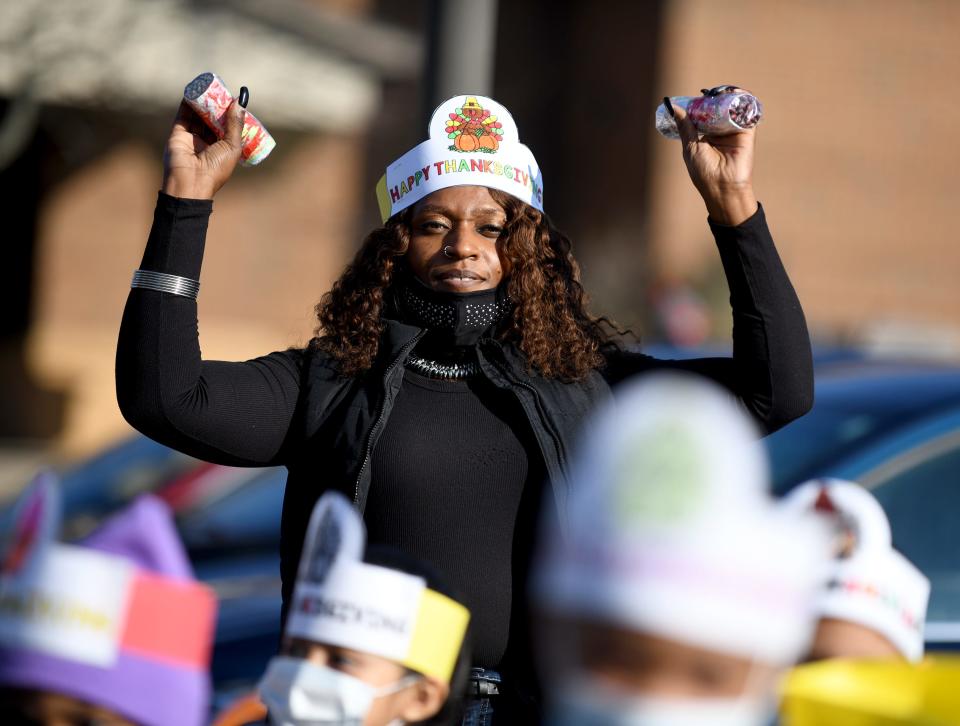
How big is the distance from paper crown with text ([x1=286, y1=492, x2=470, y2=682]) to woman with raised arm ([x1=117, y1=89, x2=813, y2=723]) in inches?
17.1

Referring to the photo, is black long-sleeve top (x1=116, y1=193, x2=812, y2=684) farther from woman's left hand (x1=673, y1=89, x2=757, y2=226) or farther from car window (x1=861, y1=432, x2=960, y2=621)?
car window (x1=861, y1=432, x2=960, y2=621)

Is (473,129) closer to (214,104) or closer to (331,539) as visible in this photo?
(214,104)

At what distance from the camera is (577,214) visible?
21.3m

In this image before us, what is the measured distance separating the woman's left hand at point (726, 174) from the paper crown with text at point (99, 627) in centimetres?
112

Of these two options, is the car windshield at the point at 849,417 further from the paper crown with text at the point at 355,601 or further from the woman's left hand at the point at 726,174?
the paper crown with text at the point at 355,601

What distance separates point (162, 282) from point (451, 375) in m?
0.55

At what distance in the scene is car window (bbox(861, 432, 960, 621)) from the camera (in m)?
3.50

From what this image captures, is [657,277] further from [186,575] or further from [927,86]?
[186,575]

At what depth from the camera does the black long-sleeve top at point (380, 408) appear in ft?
8.16

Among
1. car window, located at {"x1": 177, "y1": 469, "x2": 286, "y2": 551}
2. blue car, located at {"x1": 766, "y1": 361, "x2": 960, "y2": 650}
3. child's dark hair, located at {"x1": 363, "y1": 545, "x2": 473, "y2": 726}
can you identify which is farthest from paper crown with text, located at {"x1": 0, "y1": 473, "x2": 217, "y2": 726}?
car window, located at {"x1": 177, "y1": 469, "x2": 286, "y2": 551}

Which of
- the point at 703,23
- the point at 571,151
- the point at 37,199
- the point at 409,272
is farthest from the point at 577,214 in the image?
the point at 409,272

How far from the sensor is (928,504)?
3.56 metres

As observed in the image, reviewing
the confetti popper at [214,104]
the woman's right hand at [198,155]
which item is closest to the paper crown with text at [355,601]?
the woman's right hand at [198,155]

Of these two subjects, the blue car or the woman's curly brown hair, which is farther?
the blue car
